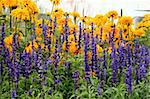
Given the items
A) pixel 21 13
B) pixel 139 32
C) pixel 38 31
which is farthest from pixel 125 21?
pixel 21 13

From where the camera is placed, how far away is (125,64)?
398 cm

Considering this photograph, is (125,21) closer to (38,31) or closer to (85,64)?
(38,31)

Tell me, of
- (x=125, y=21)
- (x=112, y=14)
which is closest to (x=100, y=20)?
(x=112, y=14)

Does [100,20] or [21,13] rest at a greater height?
[21,13]

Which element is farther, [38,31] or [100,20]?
[100,20]

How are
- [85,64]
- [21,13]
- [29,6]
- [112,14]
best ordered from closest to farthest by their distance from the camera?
[85,64] < [21,13] < [29,6] < [112,14]

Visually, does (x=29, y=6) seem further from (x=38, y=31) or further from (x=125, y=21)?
(x=125, y=21)

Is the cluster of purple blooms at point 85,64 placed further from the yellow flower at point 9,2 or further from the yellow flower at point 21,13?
the yellow flower at point 9,2

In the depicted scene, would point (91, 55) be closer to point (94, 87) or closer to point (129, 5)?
point (94, 87)

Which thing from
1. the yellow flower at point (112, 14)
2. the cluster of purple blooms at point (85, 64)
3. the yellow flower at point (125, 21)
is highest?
the yellow flower at point (112, 14)

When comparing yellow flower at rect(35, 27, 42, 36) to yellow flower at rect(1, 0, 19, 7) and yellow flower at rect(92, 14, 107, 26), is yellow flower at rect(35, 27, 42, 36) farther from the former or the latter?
yellow flower at rect(92, 14, 107, 26)

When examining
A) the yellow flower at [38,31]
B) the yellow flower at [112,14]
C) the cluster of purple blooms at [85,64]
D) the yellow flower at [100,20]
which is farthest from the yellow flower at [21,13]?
the yellow flower at [112,14]

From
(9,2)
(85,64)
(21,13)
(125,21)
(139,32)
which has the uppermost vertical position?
(9,2)

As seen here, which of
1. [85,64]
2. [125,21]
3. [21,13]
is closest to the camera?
[85,64]
